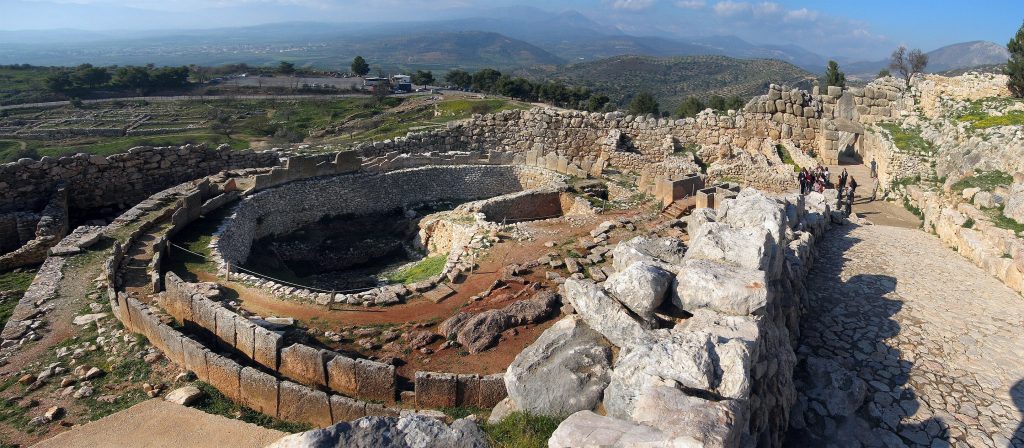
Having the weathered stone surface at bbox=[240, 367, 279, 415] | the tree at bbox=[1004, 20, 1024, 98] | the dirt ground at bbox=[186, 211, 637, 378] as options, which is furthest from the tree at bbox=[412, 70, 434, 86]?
the weathered stone surface at bbox=[240, 367, 279, 415]

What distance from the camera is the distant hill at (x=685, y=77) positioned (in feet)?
309

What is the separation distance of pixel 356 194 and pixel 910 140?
819 inches

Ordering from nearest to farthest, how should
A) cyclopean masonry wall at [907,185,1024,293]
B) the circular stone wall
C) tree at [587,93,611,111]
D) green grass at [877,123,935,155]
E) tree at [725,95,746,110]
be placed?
1. cyclopean masonry wall at [907,185,1024,293]
2. the circular stone wall
3. green grass at [877,123,935,155]
4. tree at [725,95,746,110]
5. tree at [587,93,611,111]

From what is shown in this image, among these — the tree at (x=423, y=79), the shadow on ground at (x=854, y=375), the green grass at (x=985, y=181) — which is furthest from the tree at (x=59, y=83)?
the green grass at (x=985, y=181)

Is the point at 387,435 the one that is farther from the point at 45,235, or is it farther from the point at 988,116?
the point at 988,116

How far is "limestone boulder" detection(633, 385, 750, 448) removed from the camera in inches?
183

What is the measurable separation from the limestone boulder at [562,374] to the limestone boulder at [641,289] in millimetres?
545

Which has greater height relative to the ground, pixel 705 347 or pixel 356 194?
pixel 705 347

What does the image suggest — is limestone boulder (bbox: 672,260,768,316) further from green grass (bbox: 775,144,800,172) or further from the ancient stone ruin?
green grass (bbox: 775,144,800,172)

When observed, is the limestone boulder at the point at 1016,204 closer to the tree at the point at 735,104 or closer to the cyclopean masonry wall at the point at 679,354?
the cyclopean masonry wall at the point at 679,354

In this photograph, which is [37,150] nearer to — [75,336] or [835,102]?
[75,336]

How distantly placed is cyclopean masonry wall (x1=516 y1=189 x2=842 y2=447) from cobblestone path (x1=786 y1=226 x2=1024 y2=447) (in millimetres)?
874

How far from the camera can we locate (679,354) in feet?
18.5

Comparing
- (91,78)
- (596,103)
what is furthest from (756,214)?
(91,78)
